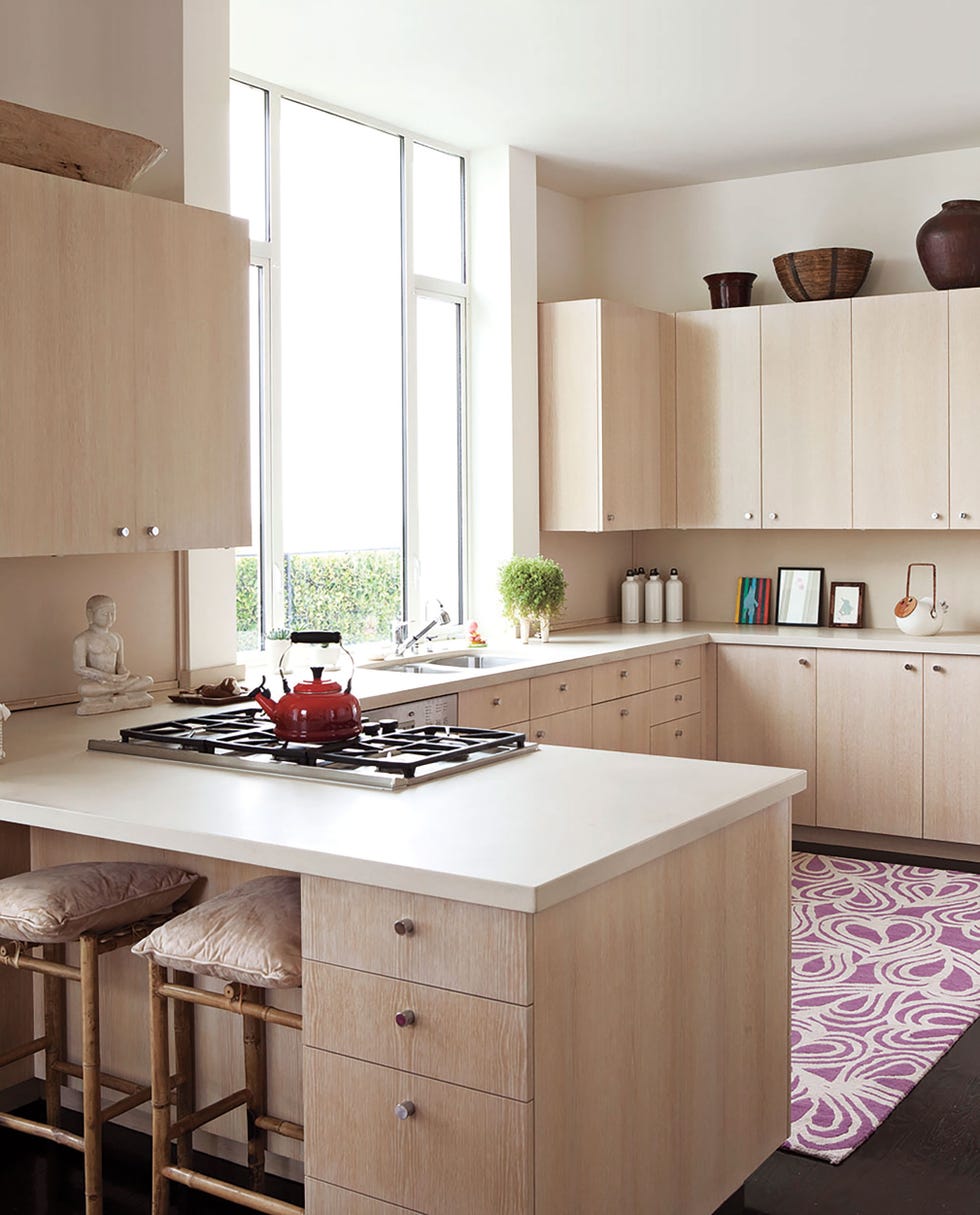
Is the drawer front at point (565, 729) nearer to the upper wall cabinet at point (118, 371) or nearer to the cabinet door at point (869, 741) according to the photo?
the cabinet door at point (869, 741)

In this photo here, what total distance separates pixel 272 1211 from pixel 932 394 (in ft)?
13.5

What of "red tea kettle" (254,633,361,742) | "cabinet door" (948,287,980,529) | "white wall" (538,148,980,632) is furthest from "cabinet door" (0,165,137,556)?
"cabinet door" (948,287,980,529)

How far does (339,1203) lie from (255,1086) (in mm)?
540

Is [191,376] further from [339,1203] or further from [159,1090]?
[339,1203]

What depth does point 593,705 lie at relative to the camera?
4906 millimetres

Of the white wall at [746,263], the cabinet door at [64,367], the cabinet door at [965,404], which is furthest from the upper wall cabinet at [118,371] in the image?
the cabinet door at [965,404]

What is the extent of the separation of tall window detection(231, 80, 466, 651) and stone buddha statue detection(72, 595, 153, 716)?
41.0 inches

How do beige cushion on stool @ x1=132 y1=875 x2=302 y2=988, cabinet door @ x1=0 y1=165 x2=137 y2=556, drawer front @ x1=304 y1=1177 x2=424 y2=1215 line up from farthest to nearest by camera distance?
1. cabinet door @ x1=0 y1=165 x2=137 y2=556
2. beige cushion on stool @ x1=132 y1=875 x2=302 y2=988
3. drawer front @ x1=304 y1=1177 x2=424 y2=1215

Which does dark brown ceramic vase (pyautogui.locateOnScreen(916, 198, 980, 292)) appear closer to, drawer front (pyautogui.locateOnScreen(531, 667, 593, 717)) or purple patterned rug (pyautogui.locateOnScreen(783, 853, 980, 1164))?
drawer front (pyautogui.locateOnScreen(531, 667, 593, 717))

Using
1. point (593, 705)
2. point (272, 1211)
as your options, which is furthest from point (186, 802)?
point (593, 705)

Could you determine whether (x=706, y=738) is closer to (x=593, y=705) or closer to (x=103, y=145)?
(x=593, y=705)

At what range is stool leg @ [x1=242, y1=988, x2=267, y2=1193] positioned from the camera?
2641 millimetres

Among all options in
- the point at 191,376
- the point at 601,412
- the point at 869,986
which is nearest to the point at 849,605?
the point at 601,412

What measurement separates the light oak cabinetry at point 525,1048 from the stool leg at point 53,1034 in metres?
0.94
